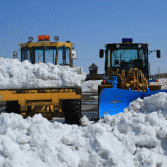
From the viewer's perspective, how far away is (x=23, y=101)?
5.19m

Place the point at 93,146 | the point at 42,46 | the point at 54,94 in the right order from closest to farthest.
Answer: the point at 93,146
the point at 54,94
the point at 42,46

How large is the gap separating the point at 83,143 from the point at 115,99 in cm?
277

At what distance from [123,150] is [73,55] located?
4.60 metres

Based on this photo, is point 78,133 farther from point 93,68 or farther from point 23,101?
point 93,68

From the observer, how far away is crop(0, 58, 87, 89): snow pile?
5336mm

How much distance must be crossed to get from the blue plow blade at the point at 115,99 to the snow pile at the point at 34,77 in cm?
84

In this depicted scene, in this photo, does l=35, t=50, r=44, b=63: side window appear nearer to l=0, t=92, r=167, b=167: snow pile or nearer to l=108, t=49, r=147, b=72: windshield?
l=108, t=49, r=147, b=72: windshield

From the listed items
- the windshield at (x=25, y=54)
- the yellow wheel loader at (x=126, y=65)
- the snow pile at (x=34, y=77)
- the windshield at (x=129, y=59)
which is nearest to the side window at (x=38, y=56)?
the windshield at (x=25, y=54)

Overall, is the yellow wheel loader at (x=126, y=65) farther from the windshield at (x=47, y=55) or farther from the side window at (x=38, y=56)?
the side window at (x=38, y=56)

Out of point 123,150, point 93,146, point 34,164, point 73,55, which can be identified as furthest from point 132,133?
point 73,55

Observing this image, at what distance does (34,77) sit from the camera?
5391 mm

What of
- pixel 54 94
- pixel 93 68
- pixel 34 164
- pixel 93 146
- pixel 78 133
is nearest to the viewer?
pixel 34 164

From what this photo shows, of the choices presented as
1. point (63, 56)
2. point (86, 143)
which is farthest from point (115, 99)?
point (86, 143)

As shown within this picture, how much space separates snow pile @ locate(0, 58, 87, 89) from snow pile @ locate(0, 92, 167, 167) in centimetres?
147
